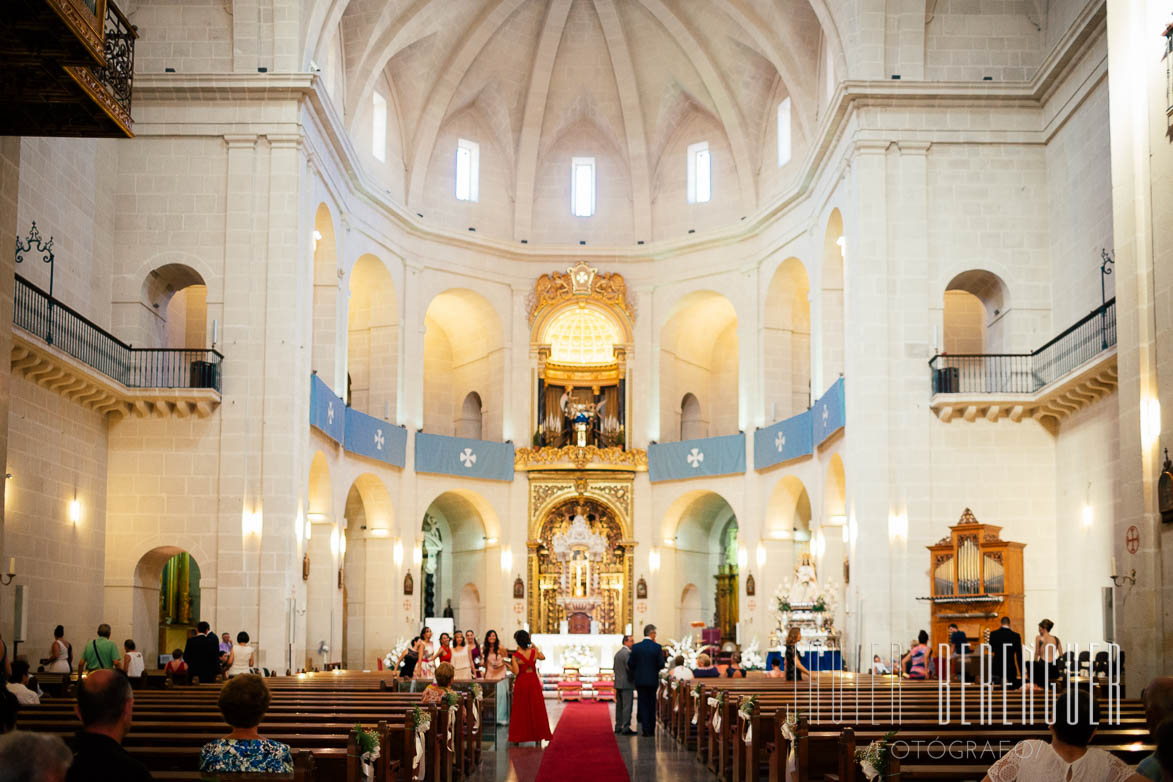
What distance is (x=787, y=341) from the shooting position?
33.3 metres

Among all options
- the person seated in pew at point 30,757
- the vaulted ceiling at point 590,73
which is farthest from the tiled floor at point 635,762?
the vaulted ceiling at point 590,73

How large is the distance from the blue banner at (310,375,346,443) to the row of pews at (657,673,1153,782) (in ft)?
35.1

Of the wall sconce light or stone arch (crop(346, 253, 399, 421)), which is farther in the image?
stone arch (crop(346, 253, 399, 421))

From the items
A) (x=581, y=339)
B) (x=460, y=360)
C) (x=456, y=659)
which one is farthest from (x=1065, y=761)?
(x=460, y=360)

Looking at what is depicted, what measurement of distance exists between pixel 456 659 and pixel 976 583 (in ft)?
28.8

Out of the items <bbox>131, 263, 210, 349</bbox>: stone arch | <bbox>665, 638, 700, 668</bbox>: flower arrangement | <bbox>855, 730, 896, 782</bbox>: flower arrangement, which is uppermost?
<bbox>131, 263, 210, 349</bbox>: stone arch

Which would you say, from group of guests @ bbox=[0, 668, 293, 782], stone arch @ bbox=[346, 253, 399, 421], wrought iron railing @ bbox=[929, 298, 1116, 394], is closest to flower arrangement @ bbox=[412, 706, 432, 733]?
group of guests @ bbox=[0, 668, 293, 782]

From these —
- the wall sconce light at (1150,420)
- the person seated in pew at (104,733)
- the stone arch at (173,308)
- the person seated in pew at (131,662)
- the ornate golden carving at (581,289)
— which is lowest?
the person seated in pew at (131,662)

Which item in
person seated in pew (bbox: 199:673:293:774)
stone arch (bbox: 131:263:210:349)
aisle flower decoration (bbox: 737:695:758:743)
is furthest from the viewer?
stone arch (bbox: 131:263:210:349)

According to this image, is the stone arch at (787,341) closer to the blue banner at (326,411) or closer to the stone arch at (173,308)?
the blue banner at (326,411)

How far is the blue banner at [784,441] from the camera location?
96.5 feet

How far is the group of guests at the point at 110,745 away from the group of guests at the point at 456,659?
12.0 meters

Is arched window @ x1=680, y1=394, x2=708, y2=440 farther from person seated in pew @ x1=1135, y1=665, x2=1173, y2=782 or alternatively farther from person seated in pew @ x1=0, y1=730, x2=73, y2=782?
person seated in pew @ x1=0, y1=730, x2=73, y2=782

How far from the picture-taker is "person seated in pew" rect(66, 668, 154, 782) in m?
5.39
